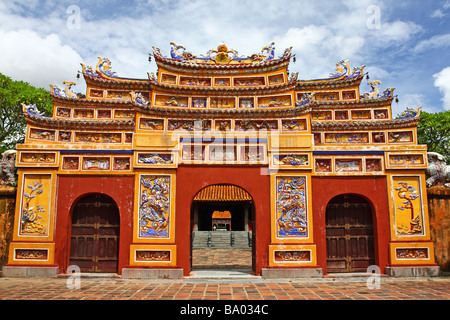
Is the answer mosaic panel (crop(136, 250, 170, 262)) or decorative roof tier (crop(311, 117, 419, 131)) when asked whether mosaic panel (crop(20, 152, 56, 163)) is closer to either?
mosaic panel (crop(136, 250, 170, 262))

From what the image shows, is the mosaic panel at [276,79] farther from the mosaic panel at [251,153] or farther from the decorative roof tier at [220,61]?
the mosaic panel at [251,153]

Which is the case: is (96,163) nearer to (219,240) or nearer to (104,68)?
(104,68)

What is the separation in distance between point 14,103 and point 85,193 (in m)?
12.9

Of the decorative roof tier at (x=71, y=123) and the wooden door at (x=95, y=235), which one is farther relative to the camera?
the decorative roof tier at (x=71, y=123)

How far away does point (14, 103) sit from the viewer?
68.0 ft

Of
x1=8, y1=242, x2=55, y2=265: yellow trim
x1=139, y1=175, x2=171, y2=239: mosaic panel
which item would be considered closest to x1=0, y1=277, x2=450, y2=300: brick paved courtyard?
x1=8, y1=242, x2=55, y2=265: yellow trim

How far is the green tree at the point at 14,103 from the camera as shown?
2064cm

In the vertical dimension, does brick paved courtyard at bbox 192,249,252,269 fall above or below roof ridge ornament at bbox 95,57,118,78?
below

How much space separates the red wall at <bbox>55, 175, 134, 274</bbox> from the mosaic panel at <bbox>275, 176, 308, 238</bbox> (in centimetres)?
512

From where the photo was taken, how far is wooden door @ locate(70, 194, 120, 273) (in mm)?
11719

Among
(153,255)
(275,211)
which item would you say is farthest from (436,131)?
(153,255)

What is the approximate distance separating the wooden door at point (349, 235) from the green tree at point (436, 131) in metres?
16.3

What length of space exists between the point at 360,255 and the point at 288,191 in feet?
11.3

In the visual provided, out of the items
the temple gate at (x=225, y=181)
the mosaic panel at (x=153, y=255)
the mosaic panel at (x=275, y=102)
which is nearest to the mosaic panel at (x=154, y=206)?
the temple gate at (x=225, y=181)
